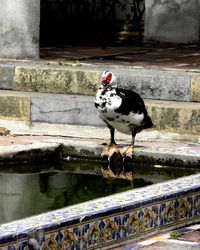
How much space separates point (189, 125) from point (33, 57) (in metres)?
2.97

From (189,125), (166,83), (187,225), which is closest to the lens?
(187,225)

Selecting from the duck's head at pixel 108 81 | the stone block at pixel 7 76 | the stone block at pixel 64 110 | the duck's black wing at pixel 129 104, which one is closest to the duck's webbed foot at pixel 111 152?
the duck's black wing at pixel 129 104

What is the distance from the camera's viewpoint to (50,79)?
36.3 feet

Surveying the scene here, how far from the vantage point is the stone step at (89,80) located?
10500 mm

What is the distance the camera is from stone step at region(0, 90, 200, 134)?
9.90 m

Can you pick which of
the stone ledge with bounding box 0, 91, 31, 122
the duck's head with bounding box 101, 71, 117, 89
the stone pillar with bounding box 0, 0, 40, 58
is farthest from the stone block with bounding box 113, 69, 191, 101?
the duck's head with bounding box 101, 71, 117, 89

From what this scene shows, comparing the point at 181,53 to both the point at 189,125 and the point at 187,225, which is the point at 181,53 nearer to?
the point at 189,125

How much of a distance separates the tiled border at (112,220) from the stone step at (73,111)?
7.58ft

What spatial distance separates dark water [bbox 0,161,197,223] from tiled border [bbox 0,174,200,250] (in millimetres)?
608

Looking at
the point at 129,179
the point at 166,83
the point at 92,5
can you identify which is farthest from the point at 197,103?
the point at 92,5

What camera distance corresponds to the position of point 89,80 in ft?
35.7

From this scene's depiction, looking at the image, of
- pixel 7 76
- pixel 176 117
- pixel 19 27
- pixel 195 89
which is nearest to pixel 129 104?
pixel 176 117

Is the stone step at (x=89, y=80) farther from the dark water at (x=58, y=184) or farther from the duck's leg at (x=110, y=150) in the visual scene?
the dark water at (x=58, y=184)

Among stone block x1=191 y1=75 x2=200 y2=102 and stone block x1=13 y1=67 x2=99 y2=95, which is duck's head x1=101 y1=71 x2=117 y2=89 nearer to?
stone block x1=191 y1=75 x2=200 y2=102
